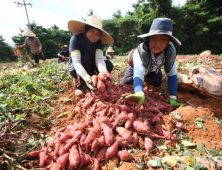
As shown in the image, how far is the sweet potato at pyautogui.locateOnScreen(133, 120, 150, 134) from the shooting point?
1550mm

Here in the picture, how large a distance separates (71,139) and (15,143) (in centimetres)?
56

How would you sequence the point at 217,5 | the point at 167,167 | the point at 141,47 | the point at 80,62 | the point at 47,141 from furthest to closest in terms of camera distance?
the point at 217,5, the point at 80,62, the point at 141,47, the point at 47,141, the point at 167,167

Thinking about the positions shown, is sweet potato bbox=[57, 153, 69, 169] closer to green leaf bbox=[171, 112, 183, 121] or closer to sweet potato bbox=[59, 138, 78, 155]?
sweet potato bbox=[59, 138, 78, 155]

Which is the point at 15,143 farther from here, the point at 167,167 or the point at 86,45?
the point at 86,45

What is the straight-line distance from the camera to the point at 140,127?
1.58 m

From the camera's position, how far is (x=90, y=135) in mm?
1455

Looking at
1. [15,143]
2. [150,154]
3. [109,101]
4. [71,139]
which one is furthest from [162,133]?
[15,143]

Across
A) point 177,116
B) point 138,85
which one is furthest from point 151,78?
point 177,116

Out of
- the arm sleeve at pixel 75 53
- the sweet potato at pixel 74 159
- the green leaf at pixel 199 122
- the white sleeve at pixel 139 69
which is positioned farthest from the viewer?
the arm sleeve at pixel 75 53

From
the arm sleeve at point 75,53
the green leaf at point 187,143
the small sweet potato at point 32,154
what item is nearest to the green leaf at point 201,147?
the green leaf at point 187,143

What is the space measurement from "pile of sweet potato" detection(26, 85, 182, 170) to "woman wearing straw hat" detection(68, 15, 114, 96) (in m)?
0.72

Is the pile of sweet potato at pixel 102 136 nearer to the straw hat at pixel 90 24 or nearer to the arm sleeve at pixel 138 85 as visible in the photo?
the arm sleeve at pixel 138 85

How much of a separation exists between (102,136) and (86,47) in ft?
5.53

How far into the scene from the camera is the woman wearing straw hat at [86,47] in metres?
2.35
